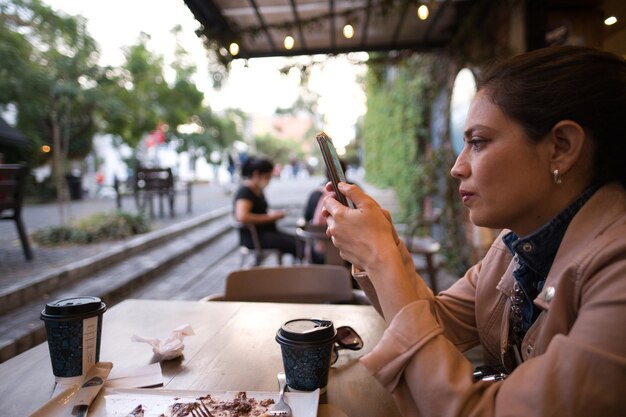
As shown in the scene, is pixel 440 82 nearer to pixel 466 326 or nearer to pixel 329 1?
pixel 329 1

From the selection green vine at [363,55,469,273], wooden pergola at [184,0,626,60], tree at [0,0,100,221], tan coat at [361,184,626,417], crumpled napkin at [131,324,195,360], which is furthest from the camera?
tree at [0,0,100,221]

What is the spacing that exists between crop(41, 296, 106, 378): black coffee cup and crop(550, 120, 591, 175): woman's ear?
1.16 m

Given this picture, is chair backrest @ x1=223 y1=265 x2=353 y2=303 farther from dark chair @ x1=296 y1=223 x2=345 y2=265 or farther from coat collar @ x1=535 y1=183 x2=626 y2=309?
coat collar @ x1=535 y1=183 x2=626 y2=309

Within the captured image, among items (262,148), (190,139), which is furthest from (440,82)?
(262,148)

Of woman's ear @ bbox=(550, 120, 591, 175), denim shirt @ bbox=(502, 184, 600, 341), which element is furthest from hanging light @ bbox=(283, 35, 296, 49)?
Result: woman's ear @ bbox=(550, 120, 591, 175)

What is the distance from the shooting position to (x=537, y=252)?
3.41 feet

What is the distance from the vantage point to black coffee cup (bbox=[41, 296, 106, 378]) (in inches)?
44.1

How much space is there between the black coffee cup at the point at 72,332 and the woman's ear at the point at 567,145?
45.8 inches

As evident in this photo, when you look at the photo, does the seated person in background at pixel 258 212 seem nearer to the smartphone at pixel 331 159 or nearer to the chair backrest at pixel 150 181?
the smartphone at pixel 331 159

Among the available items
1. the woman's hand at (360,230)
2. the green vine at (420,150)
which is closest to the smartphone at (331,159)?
the woman's hand at (360,230)

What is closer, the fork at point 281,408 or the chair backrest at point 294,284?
the fork at point 281,408

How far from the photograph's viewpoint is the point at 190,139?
923 inches

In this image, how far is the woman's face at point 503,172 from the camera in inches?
37.9

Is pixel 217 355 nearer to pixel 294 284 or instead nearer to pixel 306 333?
pixel 306 333
